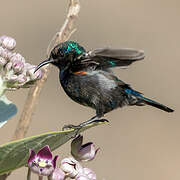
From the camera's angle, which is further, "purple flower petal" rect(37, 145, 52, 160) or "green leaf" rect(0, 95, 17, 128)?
"green leaf" rect(0, 95, 17, 128)

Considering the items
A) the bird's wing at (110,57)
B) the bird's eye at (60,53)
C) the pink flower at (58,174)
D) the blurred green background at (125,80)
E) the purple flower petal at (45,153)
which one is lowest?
the pink flower at (58,174)

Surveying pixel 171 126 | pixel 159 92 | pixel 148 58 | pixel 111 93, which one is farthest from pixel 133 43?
pixel 111 93

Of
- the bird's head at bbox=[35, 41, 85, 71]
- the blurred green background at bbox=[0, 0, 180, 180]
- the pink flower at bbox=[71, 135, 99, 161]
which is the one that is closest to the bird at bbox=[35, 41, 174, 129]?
the bird's head at bbox=[35, 41, 85, 71]

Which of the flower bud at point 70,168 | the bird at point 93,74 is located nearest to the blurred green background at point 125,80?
the bird at point 93,74

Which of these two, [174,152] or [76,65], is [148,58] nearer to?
[174,152]

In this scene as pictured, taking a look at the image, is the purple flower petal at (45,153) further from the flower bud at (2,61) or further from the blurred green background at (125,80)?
the blurred green background at (125,80)

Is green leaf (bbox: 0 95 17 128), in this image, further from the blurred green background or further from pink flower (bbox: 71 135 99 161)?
the blurred green background
